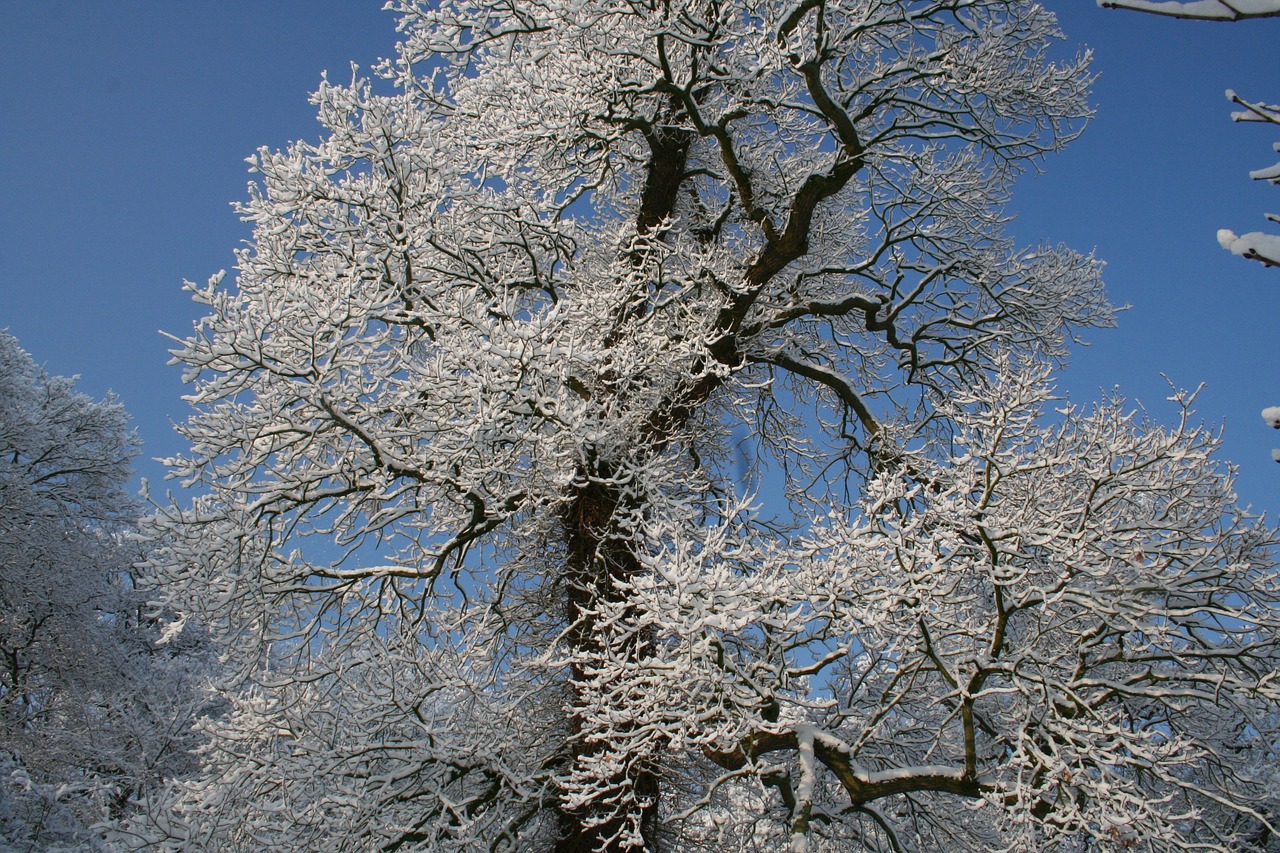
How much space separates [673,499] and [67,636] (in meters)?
12.2

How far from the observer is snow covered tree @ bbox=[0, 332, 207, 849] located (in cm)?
1316

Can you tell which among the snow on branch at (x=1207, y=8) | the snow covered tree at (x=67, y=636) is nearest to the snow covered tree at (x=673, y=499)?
the snow on branch at (x=1207, y=8)

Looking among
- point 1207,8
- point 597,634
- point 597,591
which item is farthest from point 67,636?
point 1207,8

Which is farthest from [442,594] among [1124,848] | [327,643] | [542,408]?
[1124,848]

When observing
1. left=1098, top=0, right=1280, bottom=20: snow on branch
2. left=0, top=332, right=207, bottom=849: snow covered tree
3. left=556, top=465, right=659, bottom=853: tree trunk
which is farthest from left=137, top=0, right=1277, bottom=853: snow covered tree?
left=0, top=332, right=207, bottom=849: snow covered tree

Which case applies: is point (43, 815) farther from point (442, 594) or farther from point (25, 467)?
point (442, 594)

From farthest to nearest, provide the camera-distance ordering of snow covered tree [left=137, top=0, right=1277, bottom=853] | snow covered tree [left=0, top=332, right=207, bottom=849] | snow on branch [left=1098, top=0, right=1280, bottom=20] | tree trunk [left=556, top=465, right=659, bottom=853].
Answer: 1. snow covered tree [left=0, top=332, right=207, bottom=849]
2. tree trunk [left=556, top=465, right=659, bottom=853]
3. snow covered tree [left=137, top=0, right=1277, bottom=853]
4. snow on branch [left=1098, top=0, right=1280, bottom=20]

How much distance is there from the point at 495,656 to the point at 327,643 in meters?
1.64

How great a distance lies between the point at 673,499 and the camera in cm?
670

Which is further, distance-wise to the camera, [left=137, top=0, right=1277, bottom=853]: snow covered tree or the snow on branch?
[left=137, top=0, right=1277, bottom=853]: snow covered tree

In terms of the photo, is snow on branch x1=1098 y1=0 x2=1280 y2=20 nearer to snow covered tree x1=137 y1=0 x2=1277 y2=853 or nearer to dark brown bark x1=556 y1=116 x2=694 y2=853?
snow covered tree x1=137 y1=0 x2=1277 y2=853

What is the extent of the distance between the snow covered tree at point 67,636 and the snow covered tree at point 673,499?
8580 millimetres

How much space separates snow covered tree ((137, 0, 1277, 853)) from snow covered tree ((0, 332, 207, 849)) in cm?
858

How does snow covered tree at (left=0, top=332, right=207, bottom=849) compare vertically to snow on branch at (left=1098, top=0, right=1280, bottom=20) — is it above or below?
above
